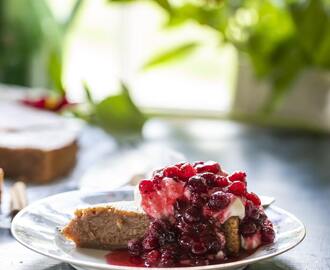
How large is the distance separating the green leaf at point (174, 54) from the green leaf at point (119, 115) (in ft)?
1.27

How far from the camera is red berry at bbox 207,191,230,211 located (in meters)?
1.00

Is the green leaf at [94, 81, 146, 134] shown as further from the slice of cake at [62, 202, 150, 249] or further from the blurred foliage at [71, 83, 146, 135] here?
the slice of cake at [62, 202, 150, 249]

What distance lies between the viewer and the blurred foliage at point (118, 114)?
5.89 ft

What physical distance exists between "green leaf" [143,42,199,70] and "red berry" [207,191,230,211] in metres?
1.21

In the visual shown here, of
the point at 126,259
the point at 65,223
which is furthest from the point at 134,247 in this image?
the point at 65,223

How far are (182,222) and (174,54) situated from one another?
123 centimetres

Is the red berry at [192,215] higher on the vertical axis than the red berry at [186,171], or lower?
lower

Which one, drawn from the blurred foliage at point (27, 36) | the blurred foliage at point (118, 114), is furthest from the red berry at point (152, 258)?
the blurred foliage at point (27, 36)

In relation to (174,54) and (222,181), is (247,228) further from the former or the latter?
(174,54)

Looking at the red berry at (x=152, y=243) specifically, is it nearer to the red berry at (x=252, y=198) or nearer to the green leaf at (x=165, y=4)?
the red berry at (x=252, y=198)

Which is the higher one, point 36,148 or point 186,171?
point 186,171

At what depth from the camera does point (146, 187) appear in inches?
40.9

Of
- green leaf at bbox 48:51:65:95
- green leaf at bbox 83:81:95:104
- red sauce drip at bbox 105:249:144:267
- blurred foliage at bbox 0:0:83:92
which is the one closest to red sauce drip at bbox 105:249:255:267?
red sauce drip at bbox 105:249:144:267

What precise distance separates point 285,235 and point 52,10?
1.90m
